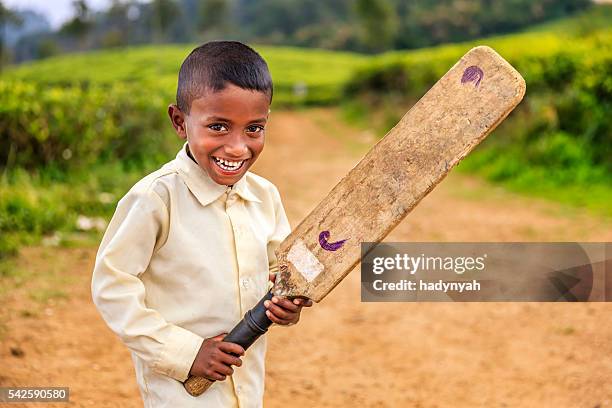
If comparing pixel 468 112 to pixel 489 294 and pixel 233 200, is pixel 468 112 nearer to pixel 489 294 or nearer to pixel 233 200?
pixel 233 200

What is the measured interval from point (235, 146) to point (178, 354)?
519 mm

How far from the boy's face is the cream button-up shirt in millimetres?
73

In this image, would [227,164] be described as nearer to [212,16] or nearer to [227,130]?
[227,130]

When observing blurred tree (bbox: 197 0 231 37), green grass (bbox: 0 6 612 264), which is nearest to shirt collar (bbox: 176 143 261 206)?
green grass (bbox: 0 6 612 264)

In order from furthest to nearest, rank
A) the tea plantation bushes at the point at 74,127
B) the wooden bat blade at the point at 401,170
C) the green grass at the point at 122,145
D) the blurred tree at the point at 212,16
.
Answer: the blurred tree at the point at 212,16
the tea plantation bushes at the point at 74,127
the green grass at the point at 122,145
the wooden bat blade at the point at 401,170

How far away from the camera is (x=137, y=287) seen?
5.51ft

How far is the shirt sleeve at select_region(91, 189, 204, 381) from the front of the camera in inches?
65.4

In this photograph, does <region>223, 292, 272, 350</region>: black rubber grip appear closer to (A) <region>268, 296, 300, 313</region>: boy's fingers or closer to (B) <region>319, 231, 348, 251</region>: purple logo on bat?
(A) <region>268, 296, 300, 313</region>: boy's fingers

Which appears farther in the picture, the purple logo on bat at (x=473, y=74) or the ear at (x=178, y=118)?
the ear at (x=178, y=118)

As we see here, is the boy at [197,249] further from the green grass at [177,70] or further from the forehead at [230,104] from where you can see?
the green grass at [177,70]

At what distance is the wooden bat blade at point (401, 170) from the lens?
1.59 meters

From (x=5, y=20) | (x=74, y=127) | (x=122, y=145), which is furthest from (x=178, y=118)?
(x=5, y=20)

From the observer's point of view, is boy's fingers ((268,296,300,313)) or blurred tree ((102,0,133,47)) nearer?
boy's fingers ((268,296,300,313))

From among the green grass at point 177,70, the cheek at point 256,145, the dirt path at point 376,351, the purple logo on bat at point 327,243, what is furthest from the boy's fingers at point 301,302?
the green grass at point 177,70
